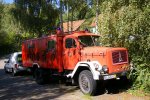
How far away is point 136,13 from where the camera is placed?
12.9m

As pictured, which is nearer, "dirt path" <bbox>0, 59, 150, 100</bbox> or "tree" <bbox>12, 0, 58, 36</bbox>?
"dirt path" <bbox>0, 59, 150, 100</bbox>

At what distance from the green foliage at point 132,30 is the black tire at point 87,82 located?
70.7 inches

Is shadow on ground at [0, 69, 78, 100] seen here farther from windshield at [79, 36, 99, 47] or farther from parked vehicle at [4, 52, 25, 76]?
parked vehicle at [4, 52, 25, 76]

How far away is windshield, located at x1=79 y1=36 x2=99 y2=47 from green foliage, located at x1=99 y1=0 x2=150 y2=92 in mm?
519

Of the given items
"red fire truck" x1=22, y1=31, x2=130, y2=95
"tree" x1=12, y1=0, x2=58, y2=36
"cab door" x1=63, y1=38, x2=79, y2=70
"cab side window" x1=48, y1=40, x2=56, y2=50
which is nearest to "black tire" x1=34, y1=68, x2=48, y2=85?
"red fire truck" x1=22, y1=31, x2=130, y2=95

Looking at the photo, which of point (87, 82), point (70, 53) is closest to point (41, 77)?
point (70, 53)

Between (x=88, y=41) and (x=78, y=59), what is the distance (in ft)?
3.54

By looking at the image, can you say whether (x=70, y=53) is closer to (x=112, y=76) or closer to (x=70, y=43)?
(x=70, y=43)

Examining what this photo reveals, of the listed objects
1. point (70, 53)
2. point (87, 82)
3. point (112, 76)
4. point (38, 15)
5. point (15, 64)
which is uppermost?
point (38, 15)

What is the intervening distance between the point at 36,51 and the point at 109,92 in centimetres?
582

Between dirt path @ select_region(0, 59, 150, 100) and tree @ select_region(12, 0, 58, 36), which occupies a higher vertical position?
tree @ select_region(12, 0, 58, 36)

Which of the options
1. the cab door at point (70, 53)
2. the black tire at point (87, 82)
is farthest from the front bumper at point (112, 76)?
the cab door at point (70, 53)

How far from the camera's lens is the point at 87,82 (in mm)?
13477

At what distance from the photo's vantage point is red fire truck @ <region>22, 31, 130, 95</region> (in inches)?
520
